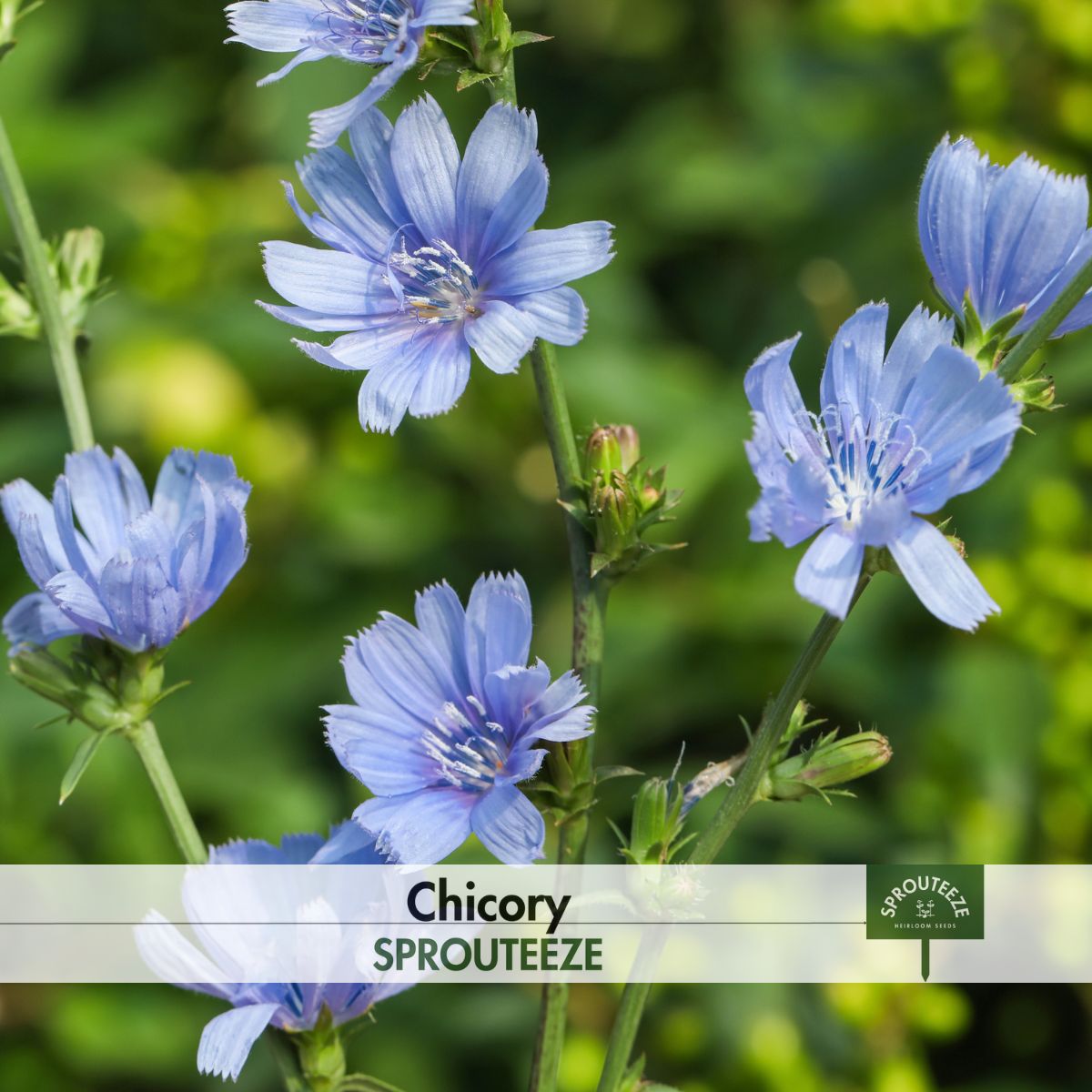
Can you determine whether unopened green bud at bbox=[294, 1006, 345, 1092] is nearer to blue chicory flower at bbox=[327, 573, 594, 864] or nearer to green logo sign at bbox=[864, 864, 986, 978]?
blue chicory flower at bbox=[327, 573, 594, 864]

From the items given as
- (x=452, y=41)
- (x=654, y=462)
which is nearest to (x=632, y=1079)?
(x=452, y=41)

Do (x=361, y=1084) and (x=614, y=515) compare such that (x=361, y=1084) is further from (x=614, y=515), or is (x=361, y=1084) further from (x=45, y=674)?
(x=614, y=515)

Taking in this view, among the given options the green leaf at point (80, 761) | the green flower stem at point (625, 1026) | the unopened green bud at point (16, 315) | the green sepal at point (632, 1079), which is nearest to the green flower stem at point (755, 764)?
the green flower stem at point (625, 1026)

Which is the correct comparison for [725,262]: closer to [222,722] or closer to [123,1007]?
[222,722]

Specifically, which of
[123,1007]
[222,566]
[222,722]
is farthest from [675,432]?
[222,566]

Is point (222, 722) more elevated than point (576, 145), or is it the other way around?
point (576, 145)

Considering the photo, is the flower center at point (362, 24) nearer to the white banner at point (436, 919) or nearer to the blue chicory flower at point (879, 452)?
the blue chicory flower at point (879, 452)
